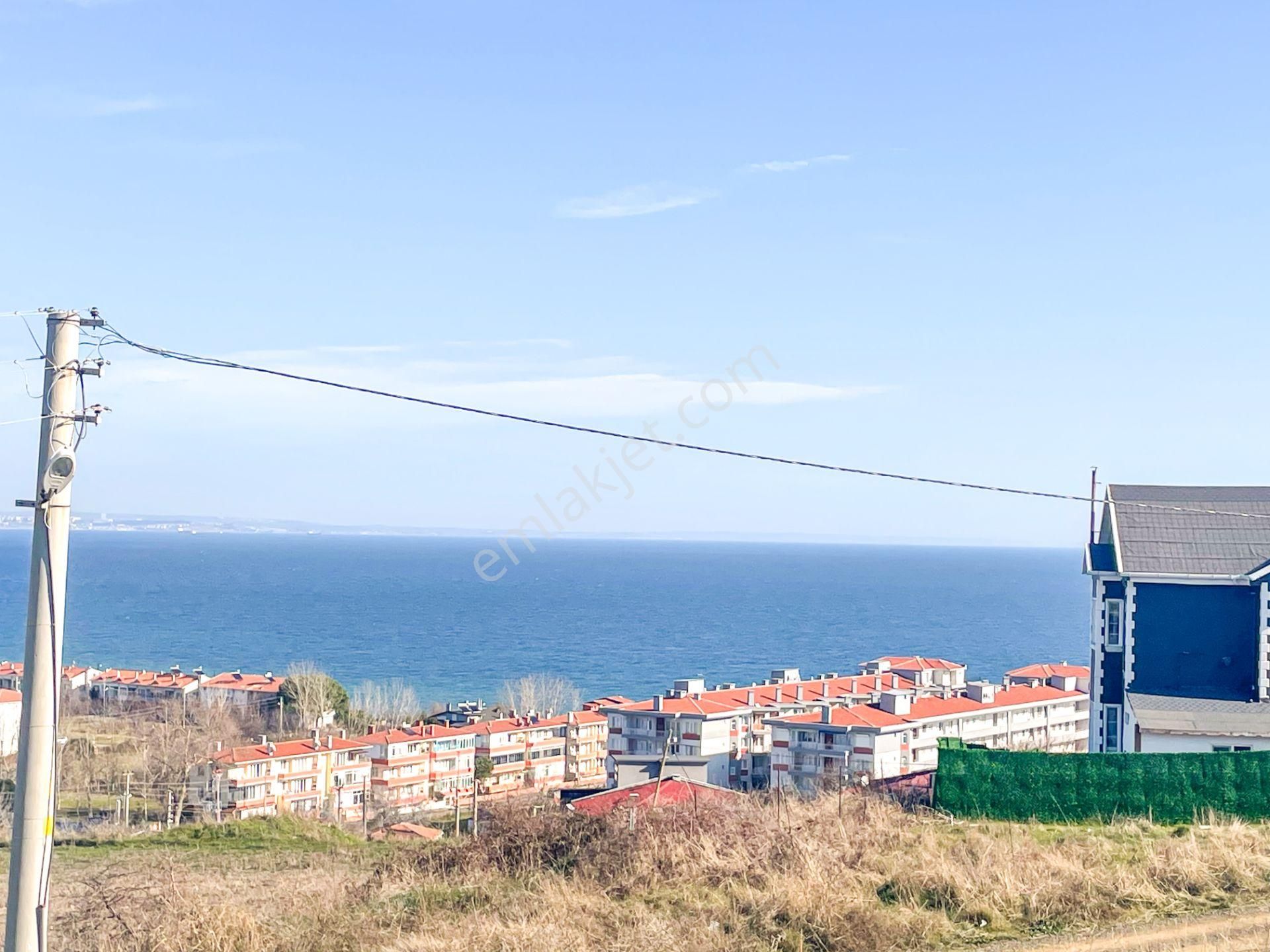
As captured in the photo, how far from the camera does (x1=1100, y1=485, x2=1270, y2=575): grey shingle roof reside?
23.1 m

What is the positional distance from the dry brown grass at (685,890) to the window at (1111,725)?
12778 millimetres

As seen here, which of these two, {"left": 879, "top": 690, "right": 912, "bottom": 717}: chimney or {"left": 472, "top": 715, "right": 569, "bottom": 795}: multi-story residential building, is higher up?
{"left": 879, "top": 690, "right": 912, "bottom": 717}: chimney

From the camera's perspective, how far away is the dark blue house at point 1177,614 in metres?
22.5

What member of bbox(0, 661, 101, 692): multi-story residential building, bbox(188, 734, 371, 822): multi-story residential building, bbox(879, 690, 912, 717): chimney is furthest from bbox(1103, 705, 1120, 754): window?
bbox(0, 661, 101, 692): multi-story residential building

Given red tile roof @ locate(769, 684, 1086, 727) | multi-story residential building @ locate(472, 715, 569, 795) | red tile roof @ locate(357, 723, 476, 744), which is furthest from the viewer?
multi-story residential building @ locate(472, 715, 569, 795)

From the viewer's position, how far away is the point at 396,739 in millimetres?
44719

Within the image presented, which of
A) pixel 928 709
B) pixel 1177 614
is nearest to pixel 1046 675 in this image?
pixel 928 709

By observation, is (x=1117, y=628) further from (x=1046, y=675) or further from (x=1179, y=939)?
(x=1046, y=675)

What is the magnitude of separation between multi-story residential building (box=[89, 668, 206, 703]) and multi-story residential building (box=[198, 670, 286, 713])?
1215 mm

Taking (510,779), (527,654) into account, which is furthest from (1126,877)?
(527,654)

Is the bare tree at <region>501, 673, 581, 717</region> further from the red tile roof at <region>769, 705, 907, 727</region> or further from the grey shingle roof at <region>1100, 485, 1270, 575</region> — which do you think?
the grey shingle roof at <region>1100, 485, 1270, 575</region>

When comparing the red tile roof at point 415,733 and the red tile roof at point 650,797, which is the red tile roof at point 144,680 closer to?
the red tile roof at point 415,733

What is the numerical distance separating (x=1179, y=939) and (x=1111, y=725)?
16.7 meters

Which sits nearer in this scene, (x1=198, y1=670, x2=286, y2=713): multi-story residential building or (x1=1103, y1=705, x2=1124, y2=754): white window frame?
(x1=1103, y1=705, x2=1124, y2=754): white window frame
